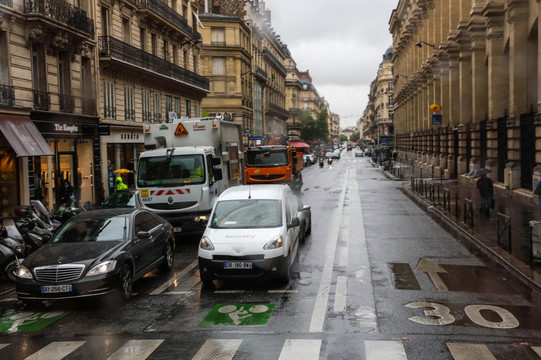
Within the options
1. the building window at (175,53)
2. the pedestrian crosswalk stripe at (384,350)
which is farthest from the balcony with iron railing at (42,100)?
the pedestrian crosswalk stripe at (384,350)

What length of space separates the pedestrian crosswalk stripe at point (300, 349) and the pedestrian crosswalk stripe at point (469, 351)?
1.67m

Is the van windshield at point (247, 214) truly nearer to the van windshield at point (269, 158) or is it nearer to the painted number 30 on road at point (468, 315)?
the painted number 30 on road at point (468, 315)

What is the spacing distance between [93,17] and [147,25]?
7.15 m

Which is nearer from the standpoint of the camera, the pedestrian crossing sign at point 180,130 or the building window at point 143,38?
the pedestrian crossing sign at point 180,130

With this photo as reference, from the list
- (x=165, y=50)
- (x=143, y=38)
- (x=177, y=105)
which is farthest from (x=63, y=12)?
(x=177, y=105)

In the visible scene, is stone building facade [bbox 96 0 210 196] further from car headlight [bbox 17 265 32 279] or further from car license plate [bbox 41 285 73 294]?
car license plate [bbox 41 285 73 294]

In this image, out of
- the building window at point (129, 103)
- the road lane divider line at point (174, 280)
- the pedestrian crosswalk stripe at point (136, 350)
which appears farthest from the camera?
the building window at point (129, 103)

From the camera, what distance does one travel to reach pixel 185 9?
1610 inches

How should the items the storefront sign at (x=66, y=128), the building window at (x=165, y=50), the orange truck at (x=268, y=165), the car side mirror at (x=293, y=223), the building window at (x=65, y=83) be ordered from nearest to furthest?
1. the car side mirror at (x=293, y=223)
2. the storefront sign at (x=66, y=128)
3. the building window at (x=65, y=83)
4. the orange truck at (x=268, y=165)
5. the building window at (x=165, y=50)

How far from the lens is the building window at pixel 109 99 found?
28203 millimetres

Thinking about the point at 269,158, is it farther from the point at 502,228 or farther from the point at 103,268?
the point at 103,268

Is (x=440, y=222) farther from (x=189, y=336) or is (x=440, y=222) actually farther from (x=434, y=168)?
(x=434, y=168)

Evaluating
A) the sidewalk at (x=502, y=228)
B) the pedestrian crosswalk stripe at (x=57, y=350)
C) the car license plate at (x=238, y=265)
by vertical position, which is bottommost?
the pedestrian crosswalk stripe at (x=57, y=350)

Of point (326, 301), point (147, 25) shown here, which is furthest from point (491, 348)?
point (147, 25)
